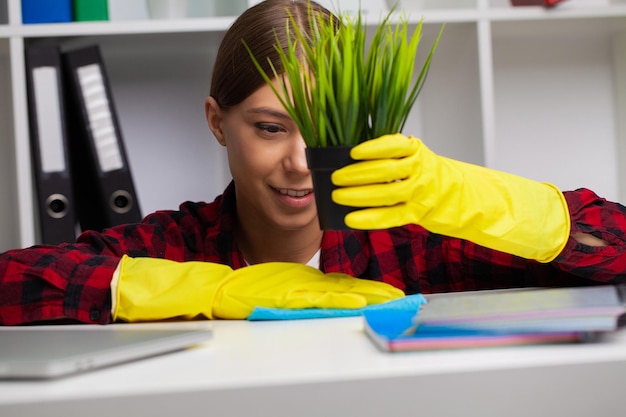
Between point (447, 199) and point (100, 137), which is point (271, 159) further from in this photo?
point (100, 137)

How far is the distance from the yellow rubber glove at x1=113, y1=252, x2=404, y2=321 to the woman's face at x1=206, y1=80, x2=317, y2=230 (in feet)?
1.14

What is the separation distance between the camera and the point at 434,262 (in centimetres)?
138

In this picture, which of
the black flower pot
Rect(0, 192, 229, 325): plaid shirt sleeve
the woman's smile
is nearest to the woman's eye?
the woman's smile

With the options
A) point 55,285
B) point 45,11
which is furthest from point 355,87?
point 45,11

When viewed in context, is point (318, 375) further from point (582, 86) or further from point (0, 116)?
point (582, 86)

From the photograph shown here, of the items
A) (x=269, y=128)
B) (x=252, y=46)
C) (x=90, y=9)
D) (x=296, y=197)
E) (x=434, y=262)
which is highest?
(x=90, y=9)

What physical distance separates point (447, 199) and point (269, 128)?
0.46m

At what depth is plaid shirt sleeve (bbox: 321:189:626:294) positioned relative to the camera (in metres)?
1.18

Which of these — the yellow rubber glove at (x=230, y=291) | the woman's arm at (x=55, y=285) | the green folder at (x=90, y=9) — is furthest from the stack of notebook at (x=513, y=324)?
the green folder at (x=90, y=9)

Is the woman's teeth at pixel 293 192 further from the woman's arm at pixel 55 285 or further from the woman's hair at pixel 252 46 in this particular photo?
the woman's arm at pixel 55 285

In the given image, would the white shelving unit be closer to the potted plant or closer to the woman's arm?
the woman's arm

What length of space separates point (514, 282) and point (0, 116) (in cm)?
129

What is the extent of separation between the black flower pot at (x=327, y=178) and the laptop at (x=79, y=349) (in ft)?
0.81

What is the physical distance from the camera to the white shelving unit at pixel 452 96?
172 centimetres
